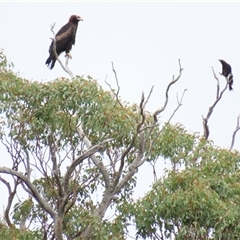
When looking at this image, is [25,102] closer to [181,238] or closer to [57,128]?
[57,128]

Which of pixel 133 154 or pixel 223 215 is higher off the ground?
pixel 133 154

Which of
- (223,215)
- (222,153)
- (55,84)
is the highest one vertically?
(55,84)

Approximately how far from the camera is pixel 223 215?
13672mm

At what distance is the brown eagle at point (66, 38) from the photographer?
1549 cm

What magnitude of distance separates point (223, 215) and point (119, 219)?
1.71 m

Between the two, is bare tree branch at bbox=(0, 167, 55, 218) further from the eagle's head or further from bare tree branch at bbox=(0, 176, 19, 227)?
the eagle's head

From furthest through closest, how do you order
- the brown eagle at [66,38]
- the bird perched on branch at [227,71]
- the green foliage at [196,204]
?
the bird perched on branch at [227,71] < the brown eagle at [66,38] < the green foliage at [196,204]

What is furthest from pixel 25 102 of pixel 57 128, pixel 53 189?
pixel 53 189

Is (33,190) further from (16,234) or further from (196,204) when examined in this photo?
(196,204)

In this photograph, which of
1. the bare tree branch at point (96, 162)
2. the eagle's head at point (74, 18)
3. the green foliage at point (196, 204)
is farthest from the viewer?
the eagle's head at point (74, 18)

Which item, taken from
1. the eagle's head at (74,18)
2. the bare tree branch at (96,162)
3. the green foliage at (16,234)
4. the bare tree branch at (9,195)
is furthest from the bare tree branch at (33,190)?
the eagle's head at (74,18)

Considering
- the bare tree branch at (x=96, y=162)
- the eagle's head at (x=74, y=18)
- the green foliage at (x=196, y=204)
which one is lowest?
the green foliage at (x=196, y=204)

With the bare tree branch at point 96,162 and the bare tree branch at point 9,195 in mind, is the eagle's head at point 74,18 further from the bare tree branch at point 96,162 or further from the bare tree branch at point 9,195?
the bare tree branch at point 9,195

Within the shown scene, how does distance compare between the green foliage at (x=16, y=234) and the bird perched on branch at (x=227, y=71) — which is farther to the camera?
the bird perched on branch at (x=227, y=71)
